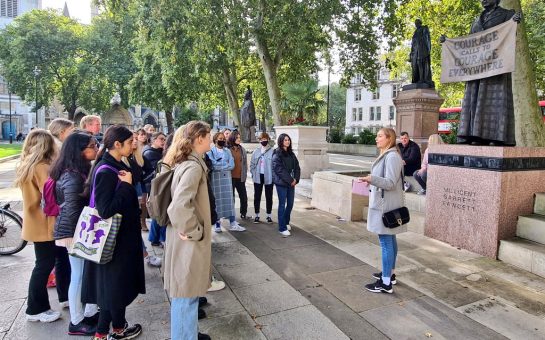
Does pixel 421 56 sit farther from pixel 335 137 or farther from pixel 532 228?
pixel 335 137

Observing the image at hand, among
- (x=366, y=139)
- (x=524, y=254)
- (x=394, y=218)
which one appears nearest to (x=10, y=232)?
(x=394, y=218)

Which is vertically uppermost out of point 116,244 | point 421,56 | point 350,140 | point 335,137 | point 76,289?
point 421,56

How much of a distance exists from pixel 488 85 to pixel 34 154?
626cm

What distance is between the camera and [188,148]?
9.74 ft

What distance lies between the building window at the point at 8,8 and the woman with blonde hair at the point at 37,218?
69287 mm

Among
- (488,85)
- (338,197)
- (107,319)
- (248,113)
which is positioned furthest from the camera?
(248,113)

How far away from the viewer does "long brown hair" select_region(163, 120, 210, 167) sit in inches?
116

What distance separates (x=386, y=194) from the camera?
4.12 m

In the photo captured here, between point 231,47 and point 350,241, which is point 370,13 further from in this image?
point 350,241

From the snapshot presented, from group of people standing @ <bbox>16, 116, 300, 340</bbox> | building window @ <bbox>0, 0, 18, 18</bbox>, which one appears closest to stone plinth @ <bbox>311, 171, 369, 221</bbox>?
group of people standing @ <bbox>16, 116, 300, 340</bbox>

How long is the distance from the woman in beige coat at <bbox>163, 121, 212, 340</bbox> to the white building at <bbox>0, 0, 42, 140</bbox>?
202 ft

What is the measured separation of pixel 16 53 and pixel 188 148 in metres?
37.3

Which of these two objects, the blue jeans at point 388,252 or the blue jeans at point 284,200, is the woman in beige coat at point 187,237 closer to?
the blue jeans at point 388,252

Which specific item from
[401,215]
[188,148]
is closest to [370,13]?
[401,215]
